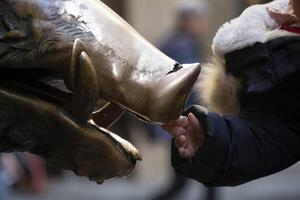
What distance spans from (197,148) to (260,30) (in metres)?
0.46

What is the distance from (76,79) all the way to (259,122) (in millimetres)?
780

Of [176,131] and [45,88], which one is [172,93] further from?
[176,131]

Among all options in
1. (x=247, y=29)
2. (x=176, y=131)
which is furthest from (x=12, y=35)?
(x=247, y=29)

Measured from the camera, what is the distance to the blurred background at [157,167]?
8.20m

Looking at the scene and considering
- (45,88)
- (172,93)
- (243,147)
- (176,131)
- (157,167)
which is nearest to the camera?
(172,93)

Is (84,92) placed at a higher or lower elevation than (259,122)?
higher

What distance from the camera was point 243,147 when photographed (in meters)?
2.54

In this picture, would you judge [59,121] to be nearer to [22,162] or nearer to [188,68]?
[188,68]

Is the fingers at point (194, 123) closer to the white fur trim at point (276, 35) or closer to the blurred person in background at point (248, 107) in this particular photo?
the blurred person in background at point (248, 107)

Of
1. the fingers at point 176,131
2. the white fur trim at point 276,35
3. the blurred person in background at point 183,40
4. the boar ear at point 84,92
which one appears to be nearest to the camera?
the boar ear at point 84,92

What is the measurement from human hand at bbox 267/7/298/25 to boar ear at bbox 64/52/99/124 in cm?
85

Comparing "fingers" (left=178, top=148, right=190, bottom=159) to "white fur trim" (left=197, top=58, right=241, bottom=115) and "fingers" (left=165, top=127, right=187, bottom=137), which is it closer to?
"fingers" (left=165, top=127, right=187, bottom=137)

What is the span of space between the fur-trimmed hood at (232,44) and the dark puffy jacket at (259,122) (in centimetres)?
2

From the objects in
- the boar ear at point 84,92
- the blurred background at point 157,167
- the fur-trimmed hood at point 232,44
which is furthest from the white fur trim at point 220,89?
the blurred background at point 157,167
